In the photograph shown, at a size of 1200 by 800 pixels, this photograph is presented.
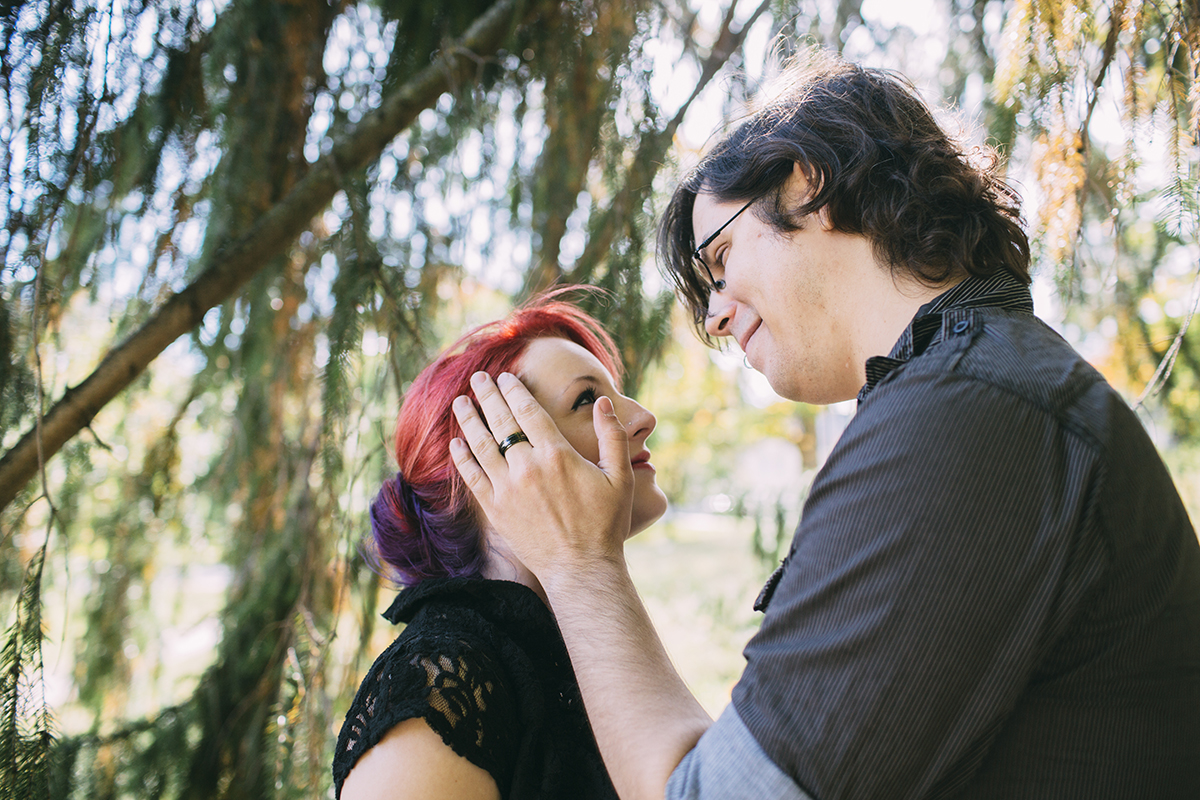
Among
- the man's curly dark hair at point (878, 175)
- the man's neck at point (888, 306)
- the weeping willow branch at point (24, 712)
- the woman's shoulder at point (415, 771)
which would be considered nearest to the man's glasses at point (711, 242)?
the man's curly dark hair at point (878, 175)

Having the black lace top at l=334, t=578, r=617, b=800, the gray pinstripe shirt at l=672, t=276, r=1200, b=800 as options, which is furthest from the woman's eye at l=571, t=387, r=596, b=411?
the gray pinstripe shirt at l=672, t=276, r=1200, b=800

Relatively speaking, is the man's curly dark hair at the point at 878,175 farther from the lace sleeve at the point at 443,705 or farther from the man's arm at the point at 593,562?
the lace sleeve at the point at 443,705

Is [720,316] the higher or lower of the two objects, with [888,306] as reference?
higher

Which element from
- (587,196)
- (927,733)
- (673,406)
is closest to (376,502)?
(927,733)

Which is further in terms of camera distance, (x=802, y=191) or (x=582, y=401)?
(x=582, y=401)

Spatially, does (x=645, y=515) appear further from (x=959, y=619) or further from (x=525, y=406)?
(x=959, y=619)

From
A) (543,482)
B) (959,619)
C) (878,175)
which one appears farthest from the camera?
(878,175)

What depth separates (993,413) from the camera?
74 cm

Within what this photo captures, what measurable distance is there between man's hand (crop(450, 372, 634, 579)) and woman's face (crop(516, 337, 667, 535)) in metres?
0.16

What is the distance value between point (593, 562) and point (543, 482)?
149mm

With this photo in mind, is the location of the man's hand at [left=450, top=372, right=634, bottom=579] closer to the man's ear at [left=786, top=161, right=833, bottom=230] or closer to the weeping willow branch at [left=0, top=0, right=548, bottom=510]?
the man's ear at [left=786, top=161, right=833, bottom=230]

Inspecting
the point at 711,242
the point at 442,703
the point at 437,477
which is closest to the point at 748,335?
the point at 711,242

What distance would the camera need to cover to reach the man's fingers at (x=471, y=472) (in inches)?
47.4

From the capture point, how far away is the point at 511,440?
3.93ft
